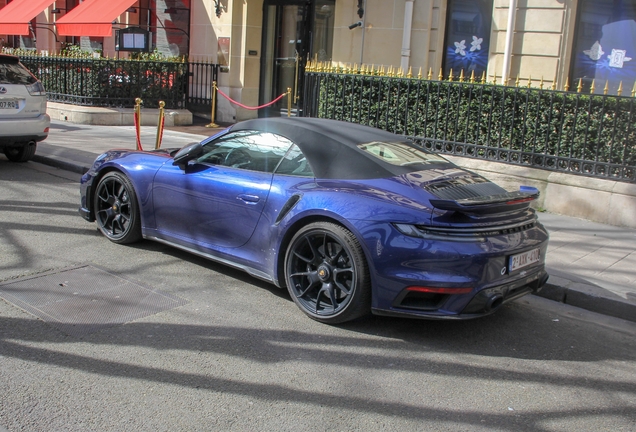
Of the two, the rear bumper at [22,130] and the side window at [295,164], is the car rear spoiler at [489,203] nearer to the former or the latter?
the side window at [295,164]

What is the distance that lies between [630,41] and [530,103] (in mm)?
4338

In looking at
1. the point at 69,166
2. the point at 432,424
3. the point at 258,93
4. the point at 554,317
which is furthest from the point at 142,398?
the point at 258,93

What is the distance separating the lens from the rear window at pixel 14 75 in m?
10.0

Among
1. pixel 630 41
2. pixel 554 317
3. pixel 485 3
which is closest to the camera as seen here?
pixel 554 317

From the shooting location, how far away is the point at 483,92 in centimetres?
927

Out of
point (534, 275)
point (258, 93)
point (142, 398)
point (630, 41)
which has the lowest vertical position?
point (142, 398)

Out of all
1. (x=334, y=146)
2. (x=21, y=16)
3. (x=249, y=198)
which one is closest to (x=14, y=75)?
(x=249, y=198)

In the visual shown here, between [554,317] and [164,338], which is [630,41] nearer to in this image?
[554,317]

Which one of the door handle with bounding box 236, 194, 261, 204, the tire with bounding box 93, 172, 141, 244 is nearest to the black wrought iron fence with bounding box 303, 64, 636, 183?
the door handle with bounding box 236, 194, 261, 204

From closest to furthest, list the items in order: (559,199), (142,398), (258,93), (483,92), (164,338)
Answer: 1. (142,398)
2. (164,338)
3. (559,199)
4. (483,92)
5. (258,93)

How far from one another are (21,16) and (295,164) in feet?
56.8

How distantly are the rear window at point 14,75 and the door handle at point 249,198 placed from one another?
6379 mm

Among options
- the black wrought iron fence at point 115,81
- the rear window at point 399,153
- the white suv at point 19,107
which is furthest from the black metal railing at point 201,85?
the rear window at point 399,153

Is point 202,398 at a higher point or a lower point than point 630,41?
lower
